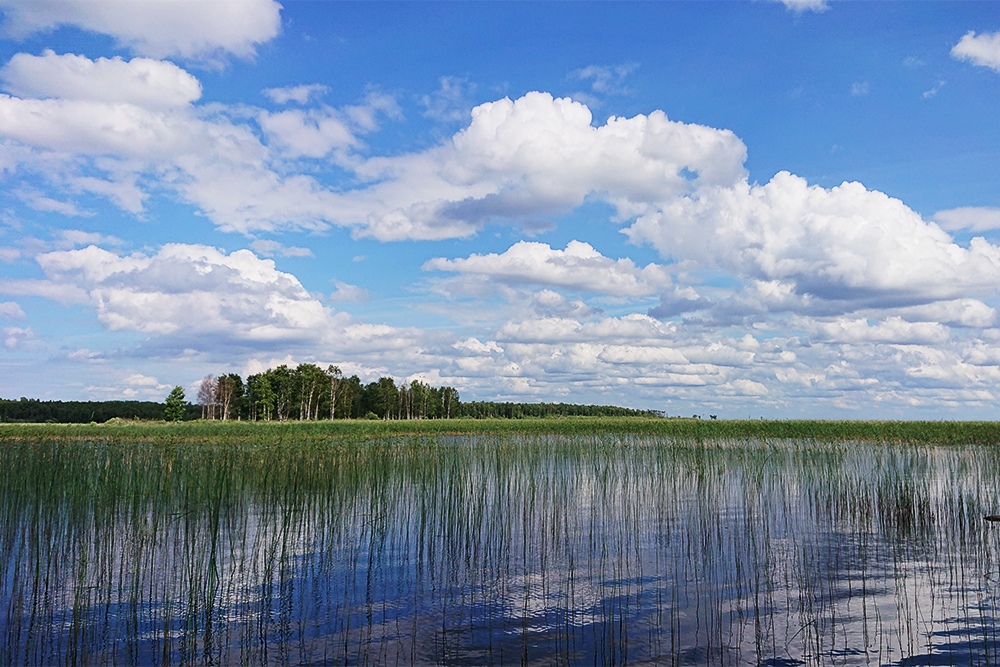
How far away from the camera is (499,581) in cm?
816

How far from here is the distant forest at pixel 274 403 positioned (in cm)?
8100

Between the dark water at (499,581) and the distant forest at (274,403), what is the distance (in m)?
68.3

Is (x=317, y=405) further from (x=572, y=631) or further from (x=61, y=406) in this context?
(x=572, y=631)

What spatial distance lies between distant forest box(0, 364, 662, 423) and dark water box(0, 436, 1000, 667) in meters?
68.3

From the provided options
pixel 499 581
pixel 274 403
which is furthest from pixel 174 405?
pixel 499 581

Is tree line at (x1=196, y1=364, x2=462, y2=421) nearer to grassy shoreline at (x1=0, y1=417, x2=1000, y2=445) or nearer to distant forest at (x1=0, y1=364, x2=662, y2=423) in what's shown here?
distant forest at (x1=0, y1=364, x2=662, y2=423)

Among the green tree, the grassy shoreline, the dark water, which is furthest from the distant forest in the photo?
the dark water

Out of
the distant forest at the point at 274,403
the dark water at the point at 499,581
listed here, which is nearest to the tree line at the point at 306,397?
the distant forest at the point at 274,403

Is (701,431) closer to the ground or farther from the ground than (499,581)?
farther from the ground

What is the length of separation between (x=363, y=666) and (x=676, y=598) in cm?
417

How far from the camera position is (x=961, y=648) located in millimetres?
6203

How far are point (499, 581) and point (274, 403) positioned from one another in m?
81.7

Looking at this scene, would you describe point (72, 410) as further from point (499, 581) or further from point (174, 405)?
point (499, 581)

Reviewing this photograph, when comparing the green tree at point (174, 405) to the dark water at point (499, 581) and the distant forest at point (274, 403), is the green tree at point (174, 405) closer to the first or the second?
the distant forest at point (274, 403)
